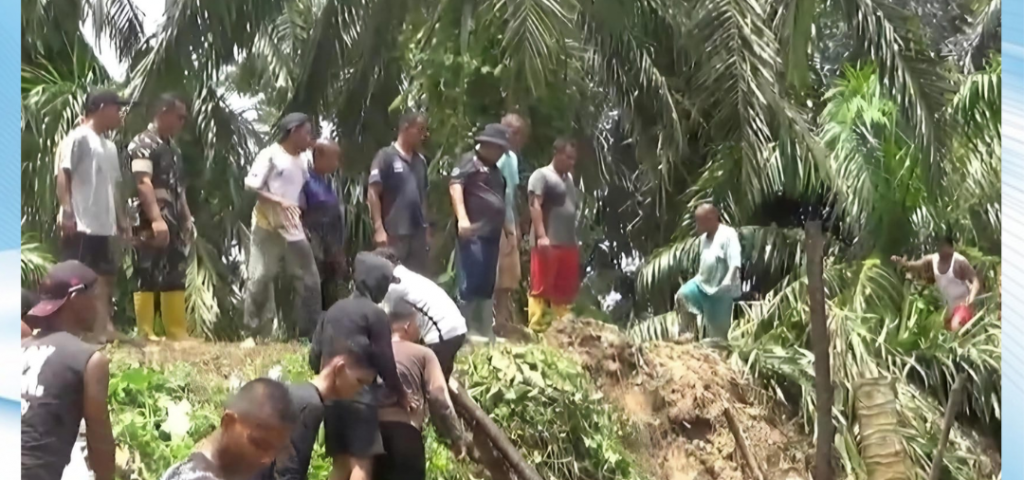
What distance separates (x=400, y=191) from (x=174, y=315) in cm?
79

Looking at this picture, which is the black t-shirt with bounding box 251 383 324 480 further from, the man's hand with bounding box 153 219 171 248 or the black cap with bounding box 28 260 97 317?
the black cap with bounding box 28 260 97 317

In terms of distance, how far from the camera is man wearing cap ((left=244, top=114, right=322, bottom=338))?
3.72 metres

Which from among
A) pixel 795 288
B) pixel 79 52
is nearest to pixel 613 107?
pixel 795 288

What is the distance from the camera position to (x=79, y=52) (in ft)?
12.3

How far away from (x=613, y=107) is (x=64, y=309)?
1778 mm

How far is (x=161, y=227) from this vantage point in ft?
12.3

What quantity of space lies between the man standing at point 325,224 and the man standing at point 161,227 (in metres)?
0.37

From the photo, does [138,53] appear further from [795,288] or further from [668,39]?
[795,288]

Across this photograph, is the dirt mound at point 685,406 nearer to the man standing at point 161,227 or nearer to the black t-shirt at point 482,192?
the black t-shirt at point 482,192

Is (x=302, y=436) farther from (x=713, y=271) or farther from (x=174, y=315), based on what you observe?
(x=713, y=271)

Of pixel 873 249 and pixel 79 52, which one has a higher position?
pixel 79 52

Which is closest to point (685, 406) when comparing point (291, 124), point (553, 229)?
point (553, 229)

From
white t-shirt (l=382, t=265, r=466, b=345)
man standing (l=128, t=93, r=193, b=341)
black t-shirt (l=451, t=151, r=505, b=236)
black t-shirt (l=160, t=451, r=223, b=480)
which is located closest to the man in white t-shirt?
white t-shirt (l=382, t=265, r=466, b=345)

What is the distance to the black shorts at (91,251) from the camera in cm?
370
